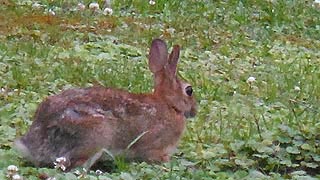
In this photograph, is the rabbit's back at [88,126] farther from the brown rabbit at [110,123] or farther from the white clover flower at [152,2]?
the white clover flower at [152,2]

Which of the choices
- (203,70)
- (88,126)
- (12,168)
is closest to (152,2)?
(203,70)

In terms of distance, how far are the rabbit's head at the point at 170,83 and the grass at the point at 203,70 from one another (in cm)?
34

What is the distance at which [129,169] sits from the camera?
697 centimetres

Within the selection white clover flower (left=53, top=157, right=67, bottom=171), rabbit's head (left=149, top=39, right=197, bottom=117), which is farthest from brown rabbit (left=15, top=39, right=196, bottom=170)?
white clover flower (left=53, top=157, right=67, bottom=171)

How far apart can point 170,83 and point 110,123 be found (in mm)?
829

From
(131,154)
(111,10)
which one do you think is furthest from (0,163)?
(111,10)

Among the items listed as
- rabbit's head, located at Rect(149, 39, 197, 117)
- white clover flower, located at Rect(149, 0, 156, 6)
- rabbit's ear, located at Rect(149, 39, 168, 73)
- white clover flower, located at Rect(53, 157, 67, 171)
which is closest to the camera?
white clover flower, located at Rect(53, 157, 67, 171)

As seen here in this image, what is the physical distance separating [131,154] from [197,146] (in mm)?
732

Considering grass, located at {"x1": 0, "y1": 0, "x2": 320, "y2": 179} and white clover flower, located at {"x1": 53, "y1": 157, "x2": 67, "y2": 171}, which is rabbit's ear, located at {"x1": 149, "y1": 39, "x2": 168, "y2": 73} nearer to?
grass, located at {"x1": 0, "y1": 0, "x2": 320, "y2": 179}

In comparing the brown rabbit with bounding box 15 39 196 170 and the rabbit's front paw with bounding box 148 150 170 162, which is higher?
the brown rabbit with bounding box 15 39 196 170

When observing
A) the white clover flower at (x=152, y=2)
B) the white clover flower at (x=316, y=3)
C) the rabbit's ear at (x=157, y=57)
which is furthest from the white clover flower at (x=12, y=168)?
the white clover flower at (x=316, y=3)

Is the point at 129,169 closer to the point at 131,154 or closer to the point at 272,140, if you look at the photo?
the point at 131,154

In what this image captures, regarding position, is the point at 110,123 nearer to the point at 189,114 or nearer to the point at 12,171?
the point at 12,171

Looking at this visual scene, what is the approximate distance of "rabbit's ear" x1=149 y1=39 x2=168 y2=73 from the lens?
25.7 ft
